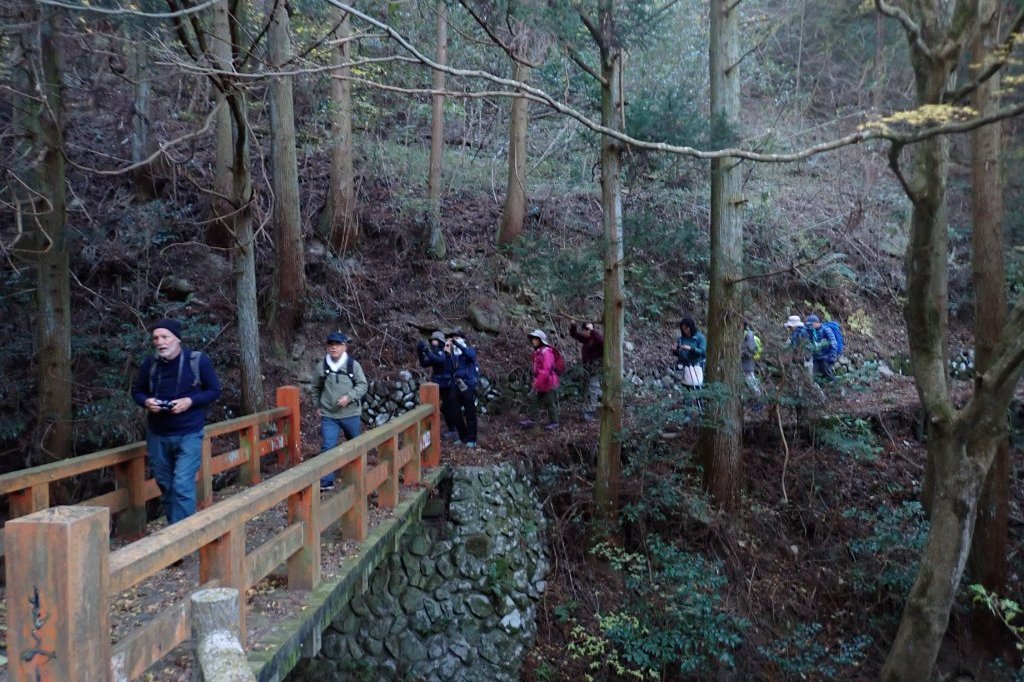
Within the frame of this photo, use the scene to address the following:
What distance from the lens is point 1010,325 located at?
6375mm

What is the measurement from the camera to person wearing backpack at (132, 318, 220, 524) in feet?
18.4

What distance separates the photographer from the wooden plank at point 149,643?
9.66 ft

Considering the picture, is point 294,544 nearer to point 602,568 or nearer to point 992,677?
point 602,568

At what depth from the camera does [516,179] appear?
14344 millimetres

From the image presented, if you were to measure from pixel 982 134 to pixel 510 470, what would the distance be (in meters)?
6.88

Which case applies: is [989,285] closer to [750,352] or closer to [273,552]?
[750,352]

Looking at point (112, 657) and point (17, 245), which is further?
point (17, 245)

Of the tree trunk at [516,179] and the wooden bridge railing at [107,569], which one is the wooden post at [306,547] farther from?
the tree trunk at [516,179]

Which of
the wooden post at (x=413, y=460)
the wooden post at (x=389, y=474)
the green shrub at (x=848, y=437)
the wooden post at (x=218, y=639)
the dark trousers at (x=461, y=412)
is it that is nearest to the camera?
the wooden post at (x=218, y=639)

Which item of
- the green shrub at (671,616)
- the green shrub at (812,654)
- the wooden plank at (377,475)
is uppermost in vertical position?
the wooden plank at (377,475)

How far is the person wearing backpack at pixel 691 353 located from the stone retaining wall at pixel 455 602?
340 centimetres

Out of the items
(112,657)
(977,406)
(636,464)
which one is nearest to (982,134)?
(977,406)

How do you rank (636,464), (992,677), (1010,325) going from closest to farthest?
(1010,325) → (992,677) → (636,464)

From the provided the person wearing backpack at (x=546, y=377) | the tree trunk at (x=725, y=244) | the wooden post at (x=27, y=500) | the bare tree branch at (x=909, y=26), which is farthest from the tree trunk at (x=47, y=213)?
the bare tree branch at (x=909, y=26)
